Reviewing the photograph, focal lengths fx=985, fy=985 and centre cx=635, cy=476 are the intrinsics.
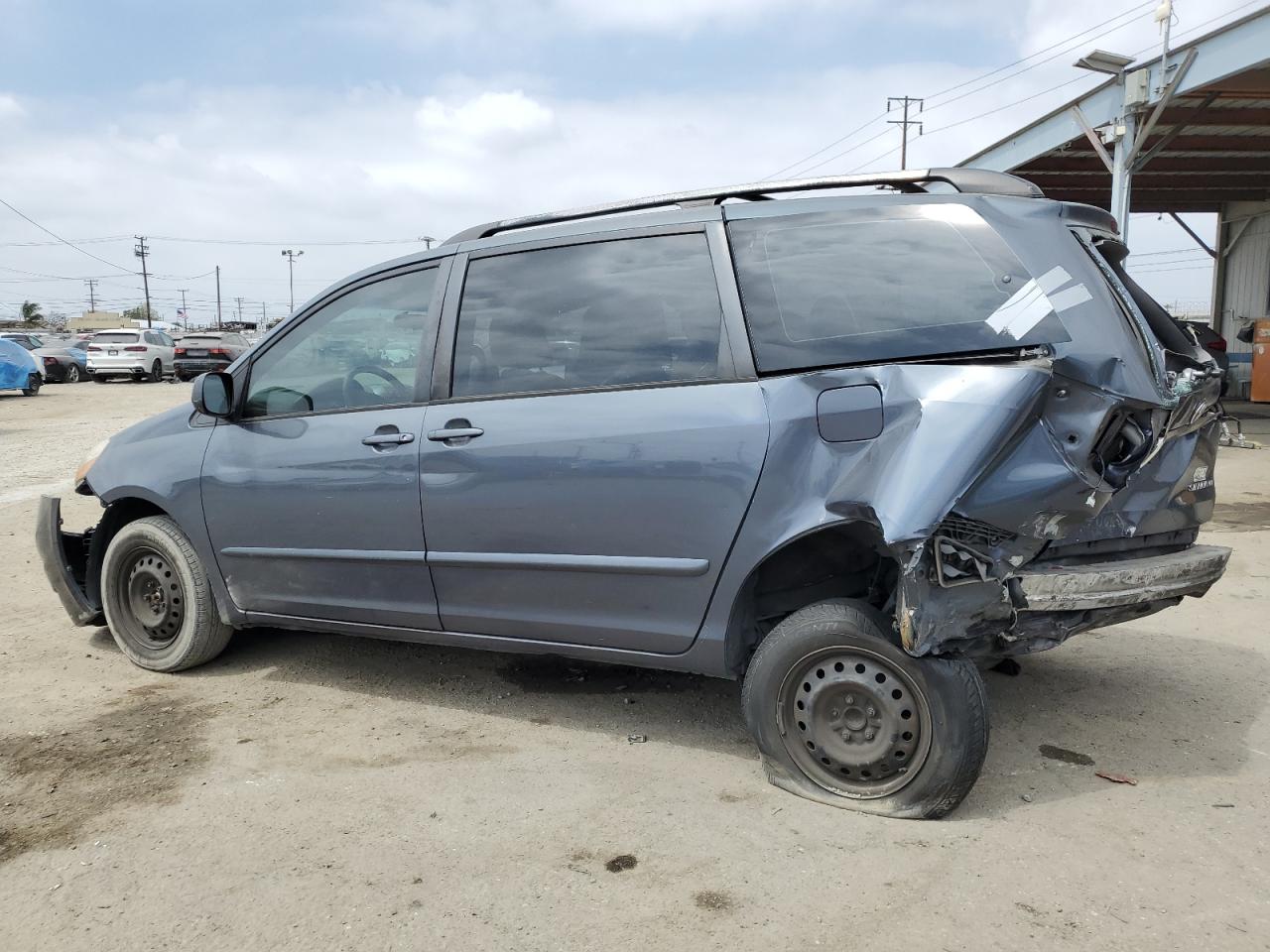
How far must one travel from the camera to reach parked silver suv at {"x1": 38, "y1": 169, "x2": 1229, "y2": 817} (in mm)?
2863

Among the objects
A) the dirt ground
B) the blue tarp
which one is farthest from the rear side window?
the blue tarp

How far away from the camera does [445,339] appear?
3.74 metres

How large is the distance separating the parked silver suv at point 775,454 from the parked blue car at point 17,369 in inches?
814

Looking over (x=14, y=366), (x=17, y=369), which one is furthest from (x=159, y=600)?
(x=17, y=369)

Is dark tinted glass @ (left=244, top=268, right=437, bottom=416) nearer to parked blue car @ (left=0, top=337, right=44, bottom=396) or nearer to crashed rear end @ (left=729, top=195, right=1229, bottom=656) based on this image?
crashed rear end @ (left=729, top=195, right=1229, bottom=656)

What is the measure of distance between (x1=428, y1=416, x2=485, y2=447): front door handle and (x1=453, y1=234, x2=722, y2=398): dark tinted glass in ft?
0.40

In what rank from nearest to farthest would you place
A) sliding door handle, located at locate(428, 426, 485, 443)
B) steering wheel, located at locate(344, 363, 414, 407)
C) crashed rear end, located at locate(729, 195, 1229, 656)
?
1. crashed rear end, located at locate(729, 195, 1229, 656)
2. sliding door handle, located at locate(428, 426, 485, 443)
3. steering wheel, located at locate(344, 363, 414, 407)

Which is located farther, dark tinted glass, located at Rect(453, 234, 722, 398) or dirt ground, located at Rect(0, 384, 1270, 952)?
dark tinted glass, located at Rect(453, 234, 722, 398)

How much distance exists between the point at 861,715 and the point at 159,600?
325cm

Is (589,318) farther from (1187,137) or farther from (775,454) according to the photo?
(1187,137)

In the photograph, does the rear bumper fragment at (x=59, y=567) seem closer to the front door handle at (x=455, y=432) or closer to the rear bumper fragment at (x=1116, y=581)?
the front door handle at (x=455, y=432)

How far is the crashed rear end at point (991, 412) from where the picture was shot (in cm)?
280

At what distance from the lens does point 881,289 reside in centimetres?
310

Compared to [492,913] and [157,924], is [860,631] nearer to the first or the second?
[492,913]
